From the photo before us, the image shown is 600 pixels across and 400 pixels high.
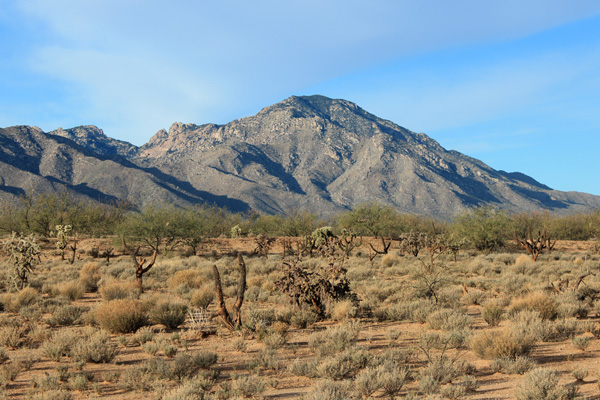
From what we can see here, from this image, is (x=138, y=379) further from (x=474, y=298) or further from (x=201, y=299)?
(x=474, y=298)

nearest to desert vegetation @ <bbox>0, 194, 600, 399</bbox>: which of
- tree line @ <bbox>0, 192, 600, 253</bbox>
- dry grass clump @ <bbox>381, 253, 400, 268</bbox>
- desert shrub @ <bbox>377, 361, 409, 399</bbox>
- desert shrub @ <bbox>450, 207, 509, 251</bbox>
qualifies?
desert shrub @ <bbox>377, 361, 409, 399</bbox>

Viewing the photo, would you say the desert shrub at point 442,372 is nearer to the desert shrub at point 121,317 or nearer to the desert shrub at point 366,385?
the desert shrub at point 366,385

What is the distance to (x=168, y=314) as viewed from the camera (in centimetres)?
1228

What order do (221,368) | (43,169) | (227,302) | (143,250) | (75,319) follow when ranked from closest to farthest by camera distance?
(221,368) → (75,319) → (227,302) → (143,250) → (43,169)

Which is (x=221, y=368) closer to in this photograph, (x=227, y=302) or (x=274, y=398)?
(x=274, y=398)

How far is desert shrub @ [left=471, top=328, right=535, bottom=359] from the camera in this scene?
27.3ft

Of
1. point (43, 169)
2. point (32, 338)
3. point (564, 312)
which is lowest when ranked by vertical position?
point (32, 338)

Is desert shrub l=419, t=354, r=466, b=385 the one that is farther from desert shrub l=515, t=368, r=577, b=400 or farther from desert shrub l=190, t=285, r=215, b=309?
desert shrub l=190, t=285, r=215, b=309

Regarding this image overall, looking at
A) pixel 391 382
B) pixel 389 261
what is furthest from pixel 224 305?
pixel 389 261

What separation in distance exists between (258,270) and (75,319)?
1244cm

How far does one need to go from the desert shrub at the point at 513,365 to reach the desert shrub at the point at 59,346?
9.31 metres

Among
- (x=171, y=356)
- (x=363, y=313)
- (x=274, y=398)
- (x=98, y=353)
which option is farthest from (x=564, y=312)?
(x=98, y=353)

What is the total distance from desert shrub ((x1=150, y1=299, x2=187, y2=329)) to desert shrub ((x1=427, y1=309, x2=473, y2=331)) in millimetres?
7518

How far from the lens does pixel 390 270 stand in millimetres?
23422
